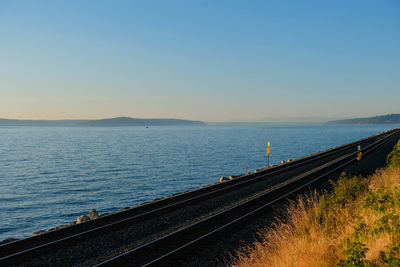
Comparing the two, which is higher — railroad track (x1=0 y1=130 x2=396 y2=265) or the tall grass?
the tall grass

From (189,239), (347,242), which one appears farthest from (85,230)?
(347,242)

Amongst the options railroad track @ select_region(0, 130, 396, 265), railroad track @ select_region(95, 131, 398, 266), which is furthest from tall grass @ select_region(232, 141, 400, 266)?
railroad track @ select_region(0, 130, 396, 265)

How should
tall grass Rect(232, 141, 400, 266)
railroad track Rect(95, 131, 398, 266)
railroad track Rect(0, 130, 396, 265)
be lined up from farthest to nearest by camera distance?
railroad track Rect(0, 130, 396, 265) < railroad track Rect(95, 131, 398, 266) < tall grass Rect(232, 141, 400, 266)

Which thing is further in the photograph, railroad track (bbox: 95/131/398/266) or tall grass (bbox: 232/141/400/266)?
railroad track (bbox: 95/131/398/266)

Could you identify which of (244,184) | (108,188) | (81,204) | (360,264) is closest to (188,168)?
(108,188)

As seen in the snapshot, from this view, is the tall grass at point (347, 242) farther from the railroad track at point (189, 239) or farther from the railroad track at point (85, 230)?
the railroad track at point (85, 230)

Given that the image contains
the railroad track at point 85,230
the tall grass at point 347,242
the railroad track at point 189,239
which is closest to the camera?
the tall grass at point 347,242

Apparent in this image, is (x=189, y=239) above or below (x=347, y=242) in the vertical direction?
below

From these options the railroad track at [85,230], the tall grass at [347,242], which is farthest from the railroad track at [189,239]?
the railroad track at [85,230]

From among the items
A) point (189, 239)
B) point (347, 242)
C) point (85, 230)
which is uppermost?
point (347, 242)

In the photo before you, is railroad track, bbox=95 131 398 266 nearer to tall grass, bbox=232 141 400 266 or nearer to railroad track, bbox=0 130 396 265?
tall grass, bbox=232 141 400 266

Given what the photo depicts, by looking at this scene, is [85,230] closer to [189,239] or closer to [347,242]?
[189,239]

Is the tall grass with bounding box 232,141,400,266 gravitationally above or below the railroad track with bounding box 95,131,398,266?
above

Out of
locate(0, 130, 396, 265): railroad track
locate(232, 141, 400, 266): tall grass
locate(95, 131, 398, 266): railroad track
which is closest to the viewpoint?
locate(232, 141, 400, 266): tall grass
